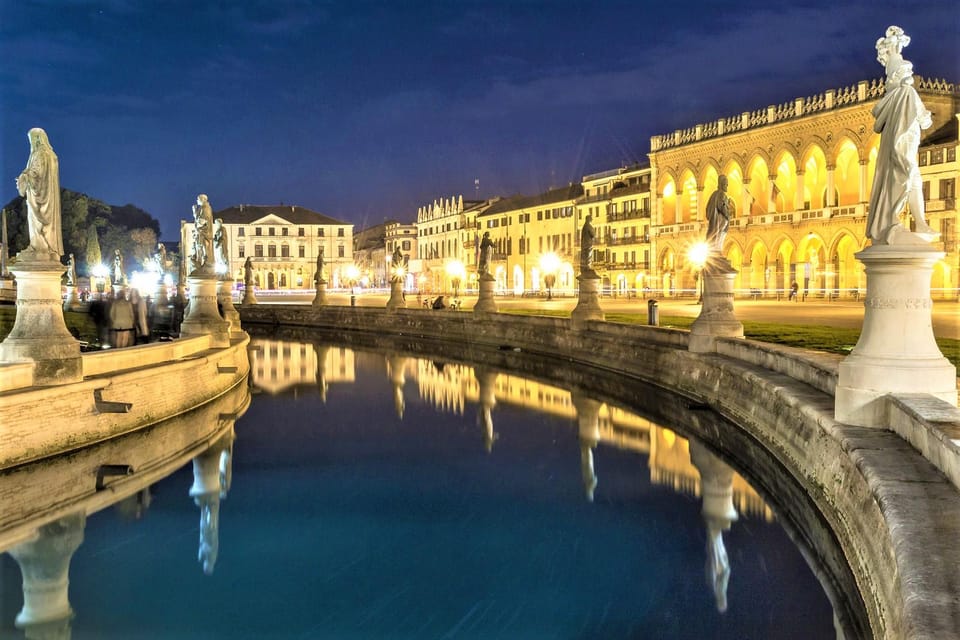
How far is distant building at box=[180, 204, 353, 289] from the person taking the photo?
4419 inches

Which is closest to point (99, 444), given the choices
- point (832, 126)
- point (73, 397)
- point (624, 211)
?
point (73, 397)

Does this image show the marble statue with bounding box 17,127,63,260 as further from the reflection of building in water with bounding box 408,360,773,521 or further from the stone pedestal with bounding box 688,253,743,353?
the stone pedestal with bounding box 688,253,743,353

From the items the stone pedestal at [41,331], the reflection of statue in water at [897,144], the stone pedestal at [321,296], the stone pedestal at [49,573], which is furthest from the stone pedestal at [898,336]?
the stone pedestal at [321,296]

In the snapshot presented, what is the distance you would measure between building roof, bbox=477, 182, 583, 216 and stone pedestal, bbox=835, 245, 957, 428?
2783 inches

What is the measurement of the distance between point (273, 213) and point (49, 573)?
109 meters

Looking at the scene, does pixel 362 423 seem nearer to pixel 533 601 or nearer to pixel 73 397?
pixel 73 397

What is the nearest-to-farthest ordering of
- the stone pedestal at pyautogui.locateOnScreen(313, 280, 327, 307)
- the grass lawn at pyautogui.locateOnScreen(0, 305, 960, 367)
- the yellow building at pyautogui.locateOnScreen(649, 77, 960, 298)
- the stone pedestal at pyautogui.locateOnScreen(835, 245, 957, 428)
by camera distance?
the stone pedestal at pyautogui.locateOnScreen(835, 245, 957, 428) < the grass lawn at pyautogui.locateOnScreen(0, 305, 960, 367) < the yellow building at pyautogui.locateOnScreen(649, 77, 960, 298) < the stone pedestal at pyautogui.locateOnScreen(313, 280, 327, 307)

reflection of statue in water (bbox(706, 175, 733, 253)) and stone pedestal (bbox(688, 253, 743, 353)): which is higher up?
reflection of statue in water (bbox(706, 175, 733, 253))

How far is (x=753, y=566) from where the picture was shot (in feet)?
29.5

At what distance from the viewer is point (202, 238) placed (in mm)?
23734

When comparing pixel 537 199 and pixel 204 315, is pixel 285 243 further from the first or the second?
pixel 204 315

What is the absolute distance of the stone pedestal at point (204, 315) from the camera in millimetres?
22547

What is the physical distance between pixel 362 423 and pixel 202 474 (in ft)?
18.9

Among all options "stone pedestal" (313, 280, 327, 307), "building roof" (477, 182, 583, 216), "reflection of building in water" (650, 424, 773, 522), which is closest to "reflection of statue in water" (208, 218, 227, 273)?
Answer: "reflection of building in water" (650, 424, 773, 522)
